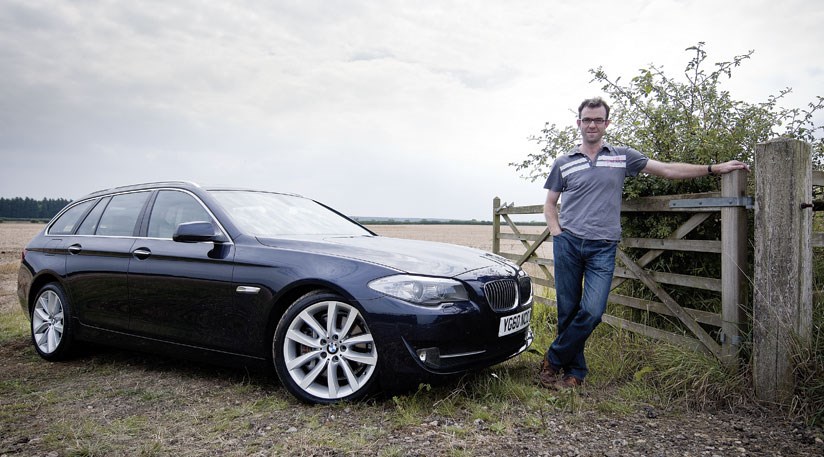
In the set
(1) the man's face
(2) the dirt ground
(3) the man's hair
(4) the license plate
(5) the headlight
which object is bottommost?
(2) the dirt ground

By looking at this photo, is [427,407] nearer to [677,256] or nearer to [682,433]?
[682,433]

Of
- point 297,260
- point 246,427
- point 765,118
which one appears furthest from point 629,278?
point 246,427

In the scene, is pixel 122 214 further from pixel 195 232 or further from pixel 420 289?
pixel 420 289

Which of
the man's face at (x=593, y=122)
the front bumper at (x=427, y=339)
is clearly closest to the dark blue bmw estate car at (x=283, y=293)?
the front bumper at (x=427, y=339)

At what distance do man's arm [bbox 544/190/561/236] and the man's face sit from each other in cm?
48

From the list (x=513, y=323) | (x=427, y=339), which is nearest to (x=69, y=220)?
(x=427, y=339)

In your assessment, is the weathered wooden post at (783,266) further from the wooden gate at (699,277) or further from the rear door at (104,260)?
the rear door at (104,260)

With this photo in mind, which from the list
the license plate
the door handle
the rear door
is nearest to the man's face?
the license plate

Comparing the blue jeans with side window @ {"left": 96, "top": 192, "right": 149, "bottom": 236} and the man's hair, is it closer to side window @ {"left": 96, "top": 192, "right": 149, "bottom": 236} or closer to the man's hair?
the man's hair

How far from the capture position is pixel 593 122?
13.1 ft

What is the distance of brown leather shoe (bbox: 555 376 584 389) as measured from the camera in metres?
3.98

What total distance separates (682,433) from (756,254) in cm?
129

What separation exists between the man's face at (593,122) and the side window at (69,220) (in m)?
4.54

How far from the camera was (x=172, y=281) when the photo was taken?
4.23 m
